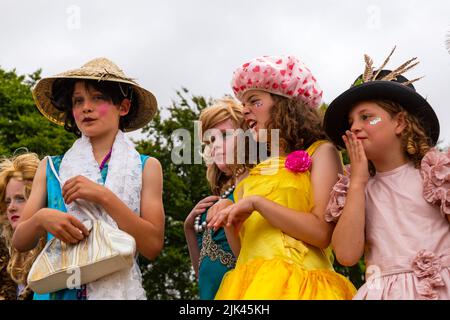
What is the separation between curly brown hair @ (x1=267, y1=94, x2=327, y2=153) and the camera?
4215 mm

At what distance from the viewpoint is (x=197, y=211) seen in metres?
4.95

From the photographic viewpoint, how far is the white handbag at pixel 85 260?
3.59 meters

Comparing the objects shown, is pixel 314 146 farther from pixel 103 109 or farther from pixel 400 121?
pixel 103 109

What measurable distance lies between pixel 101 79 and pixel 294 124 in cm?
106

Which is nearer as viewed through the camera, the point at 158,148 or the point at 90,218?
the point at 90,218

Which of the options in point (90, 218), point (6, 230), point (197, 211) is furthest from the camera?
point (6, 230)

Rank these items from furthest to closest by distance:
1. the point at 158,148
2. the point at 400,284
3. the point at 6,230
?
1. the point at 158,148
2. the point at 6,230
3. the point at 400,284

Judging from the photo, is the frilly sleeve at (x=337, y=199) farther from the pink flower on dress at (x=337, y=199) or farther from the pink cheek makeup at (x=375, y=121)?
the pink cheek makeup at (x=375, y=121)

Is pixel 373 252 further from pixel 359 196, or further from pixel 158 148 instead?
pixel 158 148

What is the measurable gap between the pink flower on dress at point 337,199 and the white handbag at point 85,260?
0.96 metres

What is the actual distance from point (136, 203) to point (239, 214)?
593 millimetres

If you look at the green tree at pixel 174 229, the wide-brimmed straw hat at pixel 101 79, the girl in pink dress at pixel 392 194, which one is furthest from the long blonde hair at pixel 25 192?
the green tree at pixel 174 229

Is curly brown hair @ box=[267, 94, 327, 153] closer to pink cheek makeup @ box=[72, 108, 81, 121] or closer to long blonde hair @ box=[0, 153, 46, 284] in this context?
pink cheek makeup @ box=[72, 108, 81, 121]
